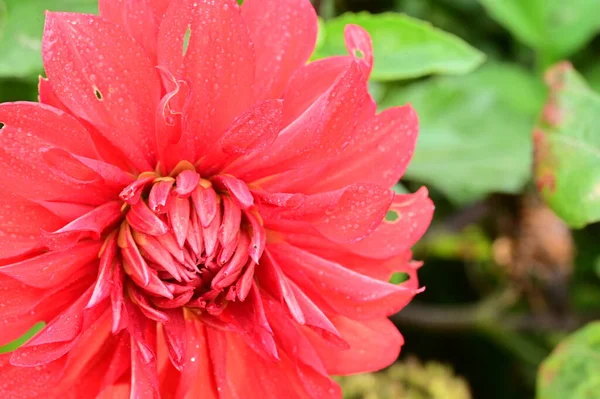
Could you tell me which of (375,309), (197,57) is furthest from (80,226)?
(375,309)

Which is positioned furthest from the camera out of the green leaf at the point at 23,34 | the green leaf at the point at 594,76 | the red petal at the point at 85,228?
the green leaf at the point at 594,76

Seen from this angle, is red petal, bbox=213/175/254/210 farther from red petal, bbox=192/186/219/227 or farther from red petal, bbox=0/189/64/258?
red petal, bbox=0/189/64/258

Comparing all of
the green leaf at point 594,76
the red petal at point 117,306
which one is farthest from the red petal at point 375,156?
the green leaf at point 594,76

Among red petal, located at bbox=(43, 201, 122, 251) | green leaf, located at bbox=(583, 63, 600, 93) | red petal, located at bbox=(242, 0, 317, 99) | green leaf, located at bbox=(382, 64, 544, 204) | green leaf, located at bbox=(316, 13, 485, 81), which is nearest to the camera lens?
red petal, located at bbox=(43, 201, 122, 251)

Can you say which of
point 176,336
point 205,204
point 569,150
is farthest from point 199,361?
point 569,150

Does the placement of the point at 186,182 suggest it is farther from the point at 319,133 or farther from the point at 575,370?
the point at 575,370

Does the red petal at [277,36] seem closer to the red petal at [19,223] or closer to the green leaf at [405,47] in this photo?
the red petal at [19,223]

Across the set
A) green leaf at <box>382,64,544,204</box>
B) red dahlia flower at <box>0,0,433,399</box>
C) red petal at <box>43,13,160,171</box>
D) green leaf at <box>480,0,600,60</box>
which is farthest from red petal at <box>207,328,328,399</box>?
green leaf at <box>480,0,600,60</box>
